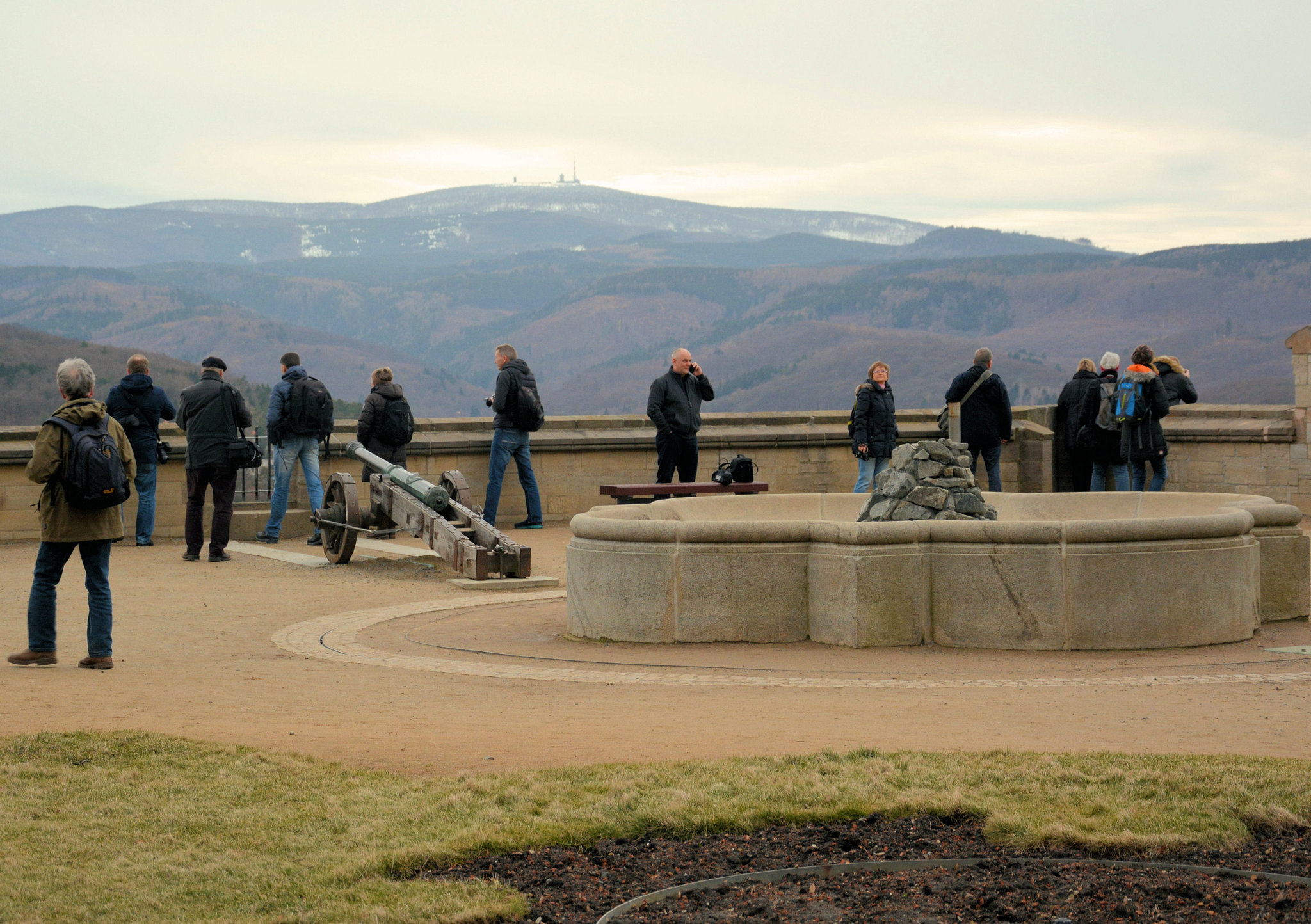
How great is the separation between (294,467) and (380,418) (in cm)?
100

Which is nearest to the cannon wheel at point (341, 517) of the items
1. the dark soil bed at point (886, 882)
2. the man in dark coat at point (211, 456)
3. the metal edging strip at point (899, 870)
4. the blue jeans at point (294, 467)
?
the man in dark coat at point (211, 456)

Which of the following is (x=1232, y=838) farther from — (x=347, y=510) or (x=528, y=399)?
(x=528, y=399)

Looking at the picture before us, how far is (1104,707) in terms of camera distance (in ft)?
21.5

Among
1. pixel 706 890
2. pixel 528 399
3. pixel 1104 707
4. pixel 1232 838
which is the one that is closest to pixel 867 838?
pixel 706 890

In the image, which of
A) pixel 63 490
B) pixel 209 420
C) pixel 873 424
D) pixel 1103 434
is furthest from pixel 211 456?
pixel 1103 434

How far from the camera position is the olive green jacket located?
7441 mm

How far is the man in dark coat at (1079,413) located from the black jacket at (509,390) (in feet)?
17.5

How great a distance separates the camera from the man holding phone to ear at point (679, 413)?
1473cm

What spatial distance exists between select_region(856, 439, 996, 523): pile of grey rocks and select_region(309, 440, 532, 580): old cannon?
3.54 meters

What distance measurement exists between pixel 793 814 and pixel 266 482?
40.8ft

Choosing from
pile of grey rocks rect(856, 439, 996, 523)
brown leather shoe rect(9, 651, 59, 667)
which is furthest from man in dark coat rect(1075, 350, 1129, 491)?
brown leather shoe rect(9, 651, 59, 667)

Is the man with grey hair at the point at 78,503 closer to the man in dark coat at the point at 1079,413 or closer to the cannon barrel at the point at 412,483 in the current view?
the cannon barrel at the point at 412,483

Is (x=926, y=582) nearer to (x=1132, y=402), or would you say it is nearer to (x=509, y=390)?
(x=1132, y=402)

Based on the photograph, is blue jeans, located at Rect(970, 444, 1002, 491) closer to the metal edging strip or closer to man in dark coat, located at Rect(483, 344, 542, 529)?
man in dark coat, located at Rect(483, 344, 542, 529)
